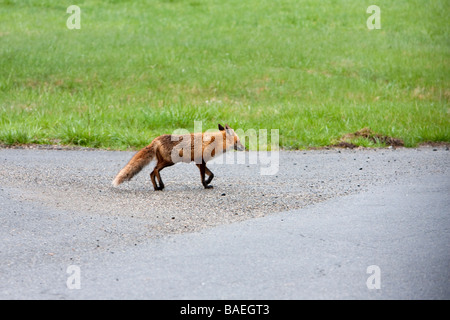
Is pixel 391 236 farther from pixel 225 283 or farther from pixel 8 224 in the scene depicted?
pixel 8 224

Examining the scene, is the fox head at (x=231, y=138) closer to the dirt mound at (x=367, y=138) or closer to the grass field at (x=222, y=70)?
the grass field at (x=222, y=70)

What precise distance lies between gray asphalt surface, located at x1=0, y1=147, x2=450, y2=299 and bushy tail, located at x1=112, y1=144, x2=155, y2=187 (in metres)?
0.20

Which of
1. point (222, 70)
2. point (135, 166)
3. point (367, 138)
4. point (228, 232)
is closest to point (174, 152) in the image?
point (135, 166)

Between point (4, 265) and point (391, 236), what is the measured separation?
398cm

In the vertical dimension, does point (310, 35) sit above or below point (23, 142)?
above

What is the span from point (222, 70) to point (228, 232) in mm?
13553

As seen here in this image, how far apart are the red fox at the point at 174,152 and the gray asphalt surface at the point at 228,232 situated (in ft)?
1.01

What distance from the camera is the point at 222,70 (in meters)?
19.8

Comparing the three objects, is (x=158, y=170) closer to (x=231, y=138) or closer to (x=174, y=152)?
(x=174, y=152)

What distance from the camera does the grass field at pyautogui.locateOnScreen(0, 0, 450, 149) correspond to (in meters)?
14.0

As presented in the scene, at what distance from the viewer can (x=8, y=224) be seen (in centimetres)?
712

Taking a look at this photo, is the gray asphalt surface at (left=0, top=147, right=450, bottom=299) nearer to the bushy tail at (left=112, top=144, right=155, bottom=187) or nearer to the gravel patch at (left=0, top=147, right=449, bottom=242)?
the gravel patch at (left=0, top=147, right=449, bottom=242)

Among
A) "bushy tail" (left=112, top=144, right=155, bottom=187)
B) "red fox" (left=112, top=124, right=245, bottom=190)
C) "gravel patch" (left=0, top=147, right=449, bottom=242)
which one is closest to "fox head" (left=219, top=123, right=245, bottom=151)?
"red fox" (left=112, top=124, right=245, bottom=190)

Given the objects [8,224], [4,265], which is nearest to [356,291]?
[4,265]
